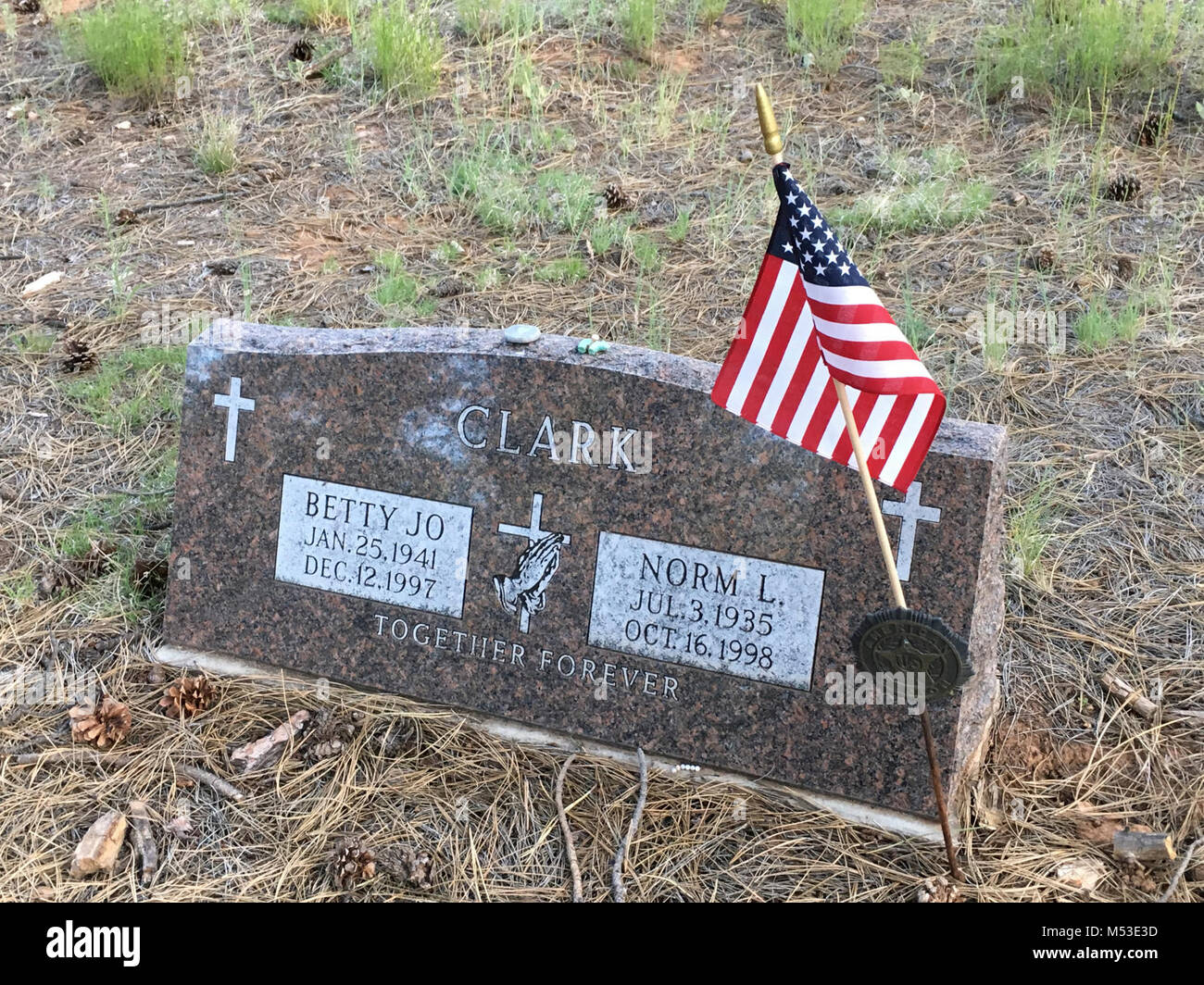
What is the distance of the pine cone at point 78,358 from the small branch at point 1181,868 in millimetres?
3923

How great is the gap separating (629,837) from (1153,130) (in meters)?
4.01

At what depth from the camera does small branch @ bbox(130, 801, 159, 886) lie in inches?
114

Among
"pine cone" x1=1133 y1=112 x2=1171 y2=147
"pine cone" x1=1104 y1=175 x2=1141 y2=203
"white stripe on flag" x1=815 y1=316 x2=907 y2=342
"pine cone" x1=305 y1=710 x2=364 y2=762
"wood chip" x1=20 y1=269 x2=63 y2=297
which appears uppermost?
"pine cone" x1=1133 y1=112 x2=1171 y2=147

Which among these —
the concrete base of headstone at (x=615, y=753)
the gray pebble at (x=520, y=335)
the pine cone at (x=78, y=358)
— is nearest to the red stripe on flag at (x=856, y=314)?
the gray pebble at (x=520, y=335)

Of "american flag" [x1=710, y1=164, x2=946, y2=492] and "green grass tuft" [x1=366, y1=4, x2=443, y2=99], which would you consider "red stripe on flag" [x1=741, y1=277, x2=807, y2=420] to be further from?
"green grass tuft" [x1=366, y1=4, x2=443, y2=99]

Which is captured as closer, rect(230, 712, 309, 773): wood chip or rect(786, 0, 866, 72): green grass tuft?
rect(230, 712, 309, 773): wood chip

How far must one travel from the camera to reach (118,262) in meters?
5.00

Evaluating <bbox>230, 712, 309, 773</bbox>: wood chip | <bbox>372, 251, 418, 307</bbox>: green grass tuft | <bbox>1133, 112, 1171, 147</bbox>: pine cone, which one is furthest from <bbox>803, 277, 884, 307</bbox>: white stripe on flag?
<bbox>1133, 112, 1171, 147</bbox>: pine cone

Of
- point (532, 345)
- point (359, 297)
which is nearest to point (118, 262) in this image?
point (359, 297)

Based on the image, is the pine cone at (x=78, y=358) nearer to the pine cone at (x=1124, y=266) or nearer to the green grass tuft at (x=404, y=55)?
the green grass tuft at (x=404, y=55)

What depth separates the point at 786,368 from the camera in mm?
2623

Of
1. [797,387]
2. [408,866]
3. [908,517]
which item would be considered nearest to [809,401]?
[797,387]

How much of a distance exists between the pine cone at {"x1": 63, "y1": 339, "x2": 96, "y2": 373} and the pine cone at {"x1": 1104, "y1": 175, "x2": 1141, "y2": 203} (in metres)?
4.06

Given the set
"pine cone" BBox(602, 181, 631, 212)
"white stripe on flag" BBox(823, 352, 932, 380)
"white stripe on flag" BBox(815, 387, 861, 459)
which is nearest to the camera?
"white stripe on flag" BBox(823, 352, 932, 380)
